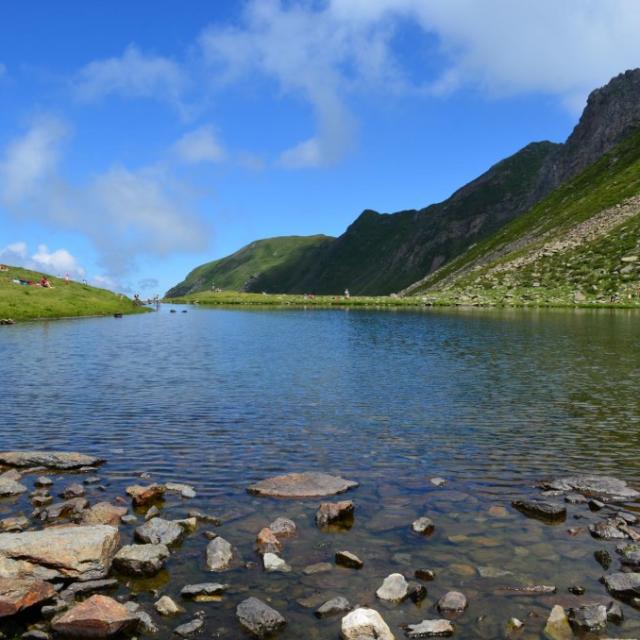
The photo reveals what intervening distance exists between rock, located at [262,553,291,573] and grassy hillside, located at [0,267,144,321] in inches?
3450

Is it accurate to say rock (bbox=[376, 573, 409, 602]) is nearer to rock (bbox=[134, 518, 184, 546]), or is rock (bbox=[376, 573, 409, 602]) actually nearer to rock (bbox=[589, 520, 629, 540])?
Result: rock (bbox=[134, 518, 184, 546])

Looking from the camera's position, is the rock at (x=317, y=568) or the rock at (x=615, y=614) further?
the rock at (x=317, y=568)

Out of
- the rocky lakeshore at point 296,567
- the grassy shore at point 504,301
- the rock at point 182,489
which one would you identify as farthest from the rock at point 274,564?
the grassy shore at point 504,301

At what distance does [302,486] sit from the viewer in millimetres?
17625

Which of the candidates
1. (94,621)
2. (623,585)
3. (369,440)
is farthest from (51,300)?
(623,585)

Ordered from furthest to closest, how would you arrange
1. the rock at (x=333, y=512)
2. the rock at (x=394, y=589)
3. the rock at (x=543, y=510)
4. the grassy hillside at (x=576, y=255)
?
the grassy hillside at (x=576, y=255) → the rock at (x=543, y=510) → the rock at (x=333, y=512) → the rock at (x=394, y=589)

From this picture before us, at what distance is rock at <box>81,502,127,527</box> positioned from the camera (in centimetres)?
1509

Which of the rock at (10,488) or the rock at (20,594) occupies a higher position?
the rock at (10,488)

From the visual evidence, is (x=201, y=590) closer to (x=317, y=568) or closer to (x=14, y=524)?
(x=317, y=568)

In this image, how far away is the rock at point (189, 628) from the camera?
1050cm

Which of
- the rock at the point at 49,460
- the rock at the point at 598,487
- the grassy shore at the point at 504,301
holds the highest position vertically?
the grassy shore at the point at 504,301

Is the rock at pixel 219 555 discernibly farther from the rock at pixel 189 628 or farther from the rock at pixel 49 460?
the rock at pixel 49 460

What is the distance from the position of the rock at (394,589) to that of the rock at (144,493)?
7.56 metres

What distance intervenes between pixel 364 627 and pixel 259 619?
187cm
